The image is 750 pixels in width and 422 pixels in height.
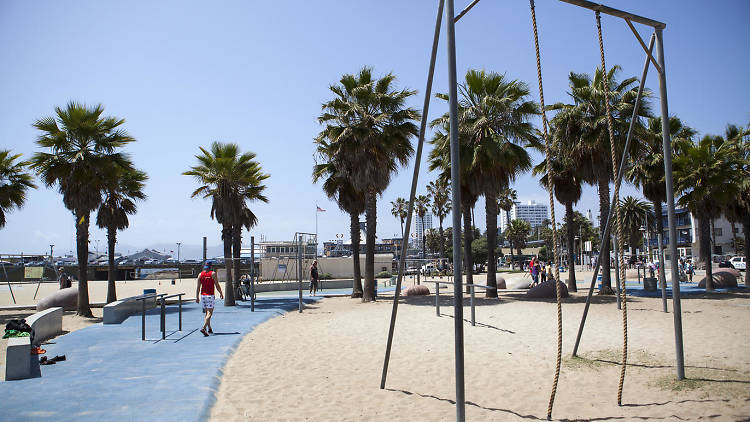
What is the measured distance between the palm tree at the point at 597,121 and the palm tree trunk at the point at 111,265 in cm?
1925

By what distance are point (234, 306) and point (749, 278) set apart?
24.4 m

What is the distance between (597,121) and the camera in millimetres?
18469

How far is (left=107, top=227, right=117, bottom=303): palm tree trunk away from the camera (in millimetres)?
19141

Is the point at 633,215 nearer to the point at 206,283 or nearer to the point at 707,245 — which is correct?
the point at 707,245

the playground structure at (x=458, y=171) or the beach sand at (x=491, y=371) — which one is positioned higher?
the playground structure at (x=458, y=171)

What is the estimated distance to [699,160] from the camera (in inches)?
782

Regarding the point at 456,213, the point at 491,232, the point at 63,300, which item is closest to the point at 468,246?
the point at 491,232

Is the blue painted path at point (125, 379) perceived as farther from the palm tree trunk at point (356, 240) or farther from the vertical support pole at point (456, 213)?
the palm tree trunk at point (356, 240)

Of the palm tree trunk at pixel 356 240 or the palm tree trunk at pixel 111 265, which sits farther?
the palm tree trunk at pixel 356 240

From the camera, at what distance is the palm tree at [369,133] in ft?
65.4

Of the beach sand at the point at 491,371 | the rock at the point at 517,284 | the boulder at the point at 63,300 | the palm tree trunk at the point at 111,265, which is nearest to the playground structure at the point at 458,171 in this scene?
the beach sand at the point at 491,371

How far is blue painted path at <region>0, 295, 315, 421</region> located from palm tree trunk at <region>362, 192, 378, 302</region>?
8.92 m

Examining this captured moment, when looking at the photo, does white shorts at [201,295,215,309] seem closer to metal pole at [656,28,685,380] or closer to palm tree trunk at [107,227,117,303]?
palm tree trunk at [107,227,117,303]

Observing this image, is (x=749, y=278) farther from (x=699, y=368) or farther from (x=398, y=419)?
(x=398, y=419)
